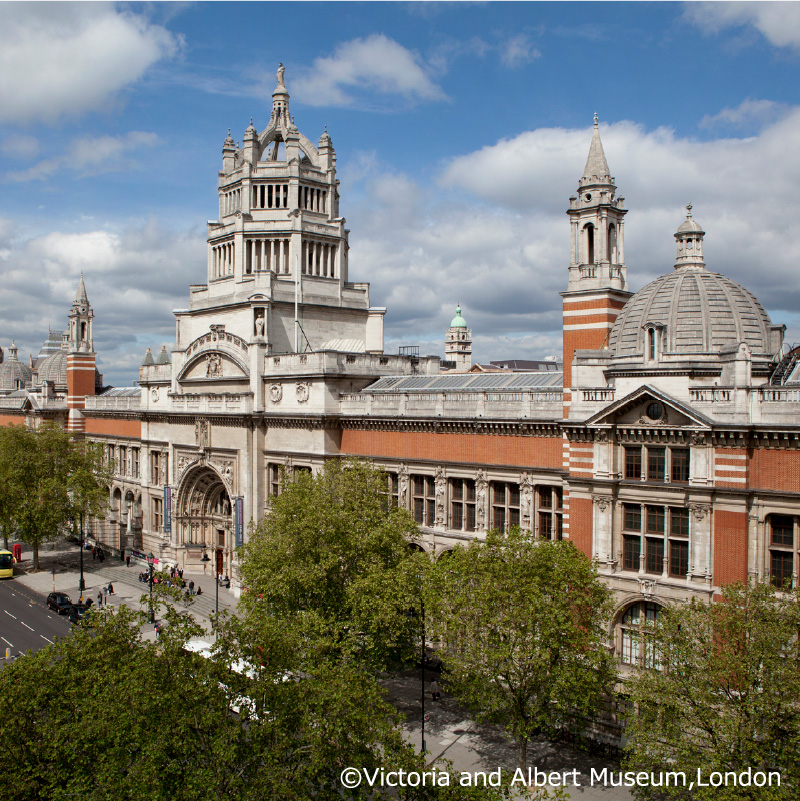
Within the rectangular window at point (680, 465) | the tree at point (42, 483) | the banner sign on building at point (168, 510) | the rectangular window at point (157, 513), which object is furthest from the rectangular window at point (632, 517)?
the tree at point (42, 483)

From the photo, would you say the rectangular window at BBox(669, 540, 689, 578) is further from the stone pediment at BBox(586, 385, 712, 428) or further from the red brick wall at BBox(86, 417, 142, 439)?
the red brick wall at BBox(86, 417, 142, 439)

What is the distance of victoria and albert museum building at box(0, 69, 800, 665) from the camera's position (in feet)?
103

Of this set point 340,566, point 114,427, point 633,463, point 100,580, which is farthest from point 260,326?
point 633,463

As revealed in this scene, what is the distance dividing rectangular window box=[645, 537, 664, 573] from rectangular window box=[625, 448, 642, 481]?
2783 mm

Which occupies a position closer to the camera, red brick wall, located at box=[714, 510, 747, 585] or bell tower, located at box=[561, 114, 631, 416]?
red brick wall, located at box=[714, 510, 747, 585]

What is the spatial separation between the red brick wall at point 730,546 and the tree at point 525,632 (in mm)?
4652

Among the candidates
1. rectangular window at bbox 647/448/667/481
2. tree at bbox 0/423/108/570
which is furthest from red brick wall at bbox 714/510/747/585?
tree at bbox 0/423/108/570

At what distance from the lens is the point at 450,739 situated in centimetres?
3525

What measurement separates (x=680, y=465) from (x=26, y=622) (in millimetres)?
44902

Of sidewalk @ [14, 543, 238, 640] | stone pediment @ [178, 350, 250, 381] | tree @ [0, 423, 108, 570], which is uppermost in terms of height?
stone pediment @ [178, 350, 250, 381]

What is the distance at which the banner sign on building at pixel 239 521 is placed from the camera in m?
57.4

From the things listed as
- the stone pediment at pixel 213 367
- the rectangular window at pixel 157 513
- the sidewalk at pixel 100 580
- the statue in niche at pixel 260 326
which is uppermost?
the statue in niche at pixel 260 326

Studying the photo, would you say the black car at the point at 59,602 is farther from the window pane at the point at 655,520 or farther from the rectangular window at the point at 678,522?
the rectangular window at the point at 678,522

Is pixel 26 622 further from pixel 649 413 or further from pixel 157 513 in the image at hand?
pixel 649 413
